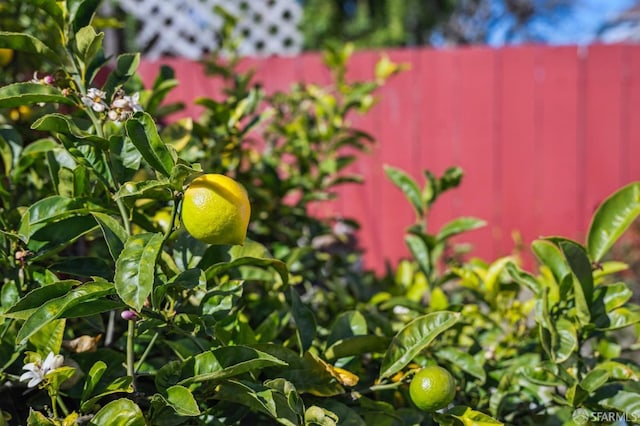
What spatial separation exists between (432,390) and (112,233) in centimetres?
34

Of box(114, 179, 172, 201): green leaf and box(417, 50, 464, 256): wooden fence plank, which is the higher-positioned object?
box(114, 179, 172, 201): green leaf

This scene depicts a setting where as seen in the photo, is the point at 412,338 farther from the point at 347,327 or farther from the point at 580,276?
the point at 580,276

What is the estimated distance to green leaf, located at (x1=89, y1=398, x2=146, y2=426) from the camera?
543mm

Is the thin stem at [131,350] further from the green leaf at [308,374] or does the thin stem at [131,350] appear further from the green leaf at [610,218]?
the green leaf at [610,218]

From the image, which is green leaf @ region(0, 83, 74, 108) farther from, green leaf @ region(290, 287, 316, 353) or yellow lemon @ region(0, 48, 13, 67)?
yellow lemon @ region(0, 48, 13, 67)

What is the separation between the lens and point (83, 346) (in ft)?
2.23

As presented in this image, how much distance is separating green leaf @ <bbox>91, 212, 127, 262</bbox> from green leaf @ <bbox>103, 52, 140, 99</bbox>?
17 cm

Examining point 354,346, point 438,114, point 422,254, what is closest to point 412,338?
point 354,346

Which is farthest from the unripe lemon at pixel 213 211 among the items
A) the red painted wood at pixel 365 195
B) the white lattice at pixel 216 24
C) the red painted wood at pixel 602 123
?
the white lattice at pixel 216 24

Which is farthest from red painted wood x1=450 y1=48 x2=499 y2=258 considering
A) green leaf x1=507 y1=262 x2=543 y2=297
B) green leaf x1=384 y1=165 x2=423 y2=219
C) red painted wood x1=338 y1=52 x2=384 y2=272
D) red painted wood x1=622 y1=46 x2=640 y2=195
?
green leaf x1=507 y1=262 x2=543 y2=297

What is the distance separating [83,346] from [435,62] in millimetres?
3118

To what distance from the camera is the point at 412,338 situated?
70 cm

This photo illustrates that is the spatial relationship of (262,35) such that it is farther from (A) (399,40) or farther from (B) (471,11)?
(B) (471,11)

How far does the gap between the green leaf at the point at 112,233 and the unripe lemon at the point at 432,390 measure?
1.05 ft
